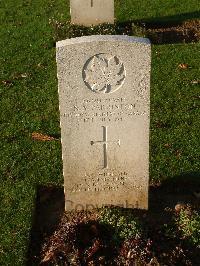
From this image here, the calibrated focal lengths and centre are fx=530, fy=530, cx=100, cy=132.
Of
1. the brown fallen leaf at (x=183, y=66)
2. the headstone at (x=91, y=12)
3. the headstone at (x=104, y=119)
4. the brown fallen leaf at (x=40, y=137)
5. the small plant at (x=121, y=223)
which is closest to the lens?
the headstone at (x=104, y=119)

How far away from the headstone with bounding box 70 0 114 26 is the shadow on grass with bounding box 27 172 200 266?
5.56 metres

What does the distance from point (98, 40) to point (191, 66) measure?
188 inches

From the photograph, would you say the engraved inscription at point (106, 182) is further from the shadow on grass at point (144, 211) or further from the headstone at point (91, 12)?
the headstone at point (91, 12)

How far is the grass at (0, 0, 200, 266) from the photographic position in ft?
19.0

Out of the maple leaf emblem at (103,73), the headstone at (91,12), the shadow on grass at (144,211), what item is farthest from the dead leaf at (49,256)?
the headstone at (91,12)

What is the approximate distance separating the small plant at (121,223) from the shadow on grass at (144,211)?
0.29 feet

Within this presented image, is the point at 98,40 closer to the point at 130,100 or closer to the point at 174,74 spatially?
the point at 130,100

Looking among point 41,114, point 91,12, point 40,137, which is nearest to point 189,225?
point 40,137

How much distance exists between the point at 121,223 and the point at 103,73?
1.45 metres

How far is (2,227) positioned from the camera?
5.41 m

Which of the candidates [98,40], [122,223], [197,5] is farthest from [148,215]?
[197,5]

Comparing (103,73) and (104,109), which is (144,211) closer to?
(104,109)

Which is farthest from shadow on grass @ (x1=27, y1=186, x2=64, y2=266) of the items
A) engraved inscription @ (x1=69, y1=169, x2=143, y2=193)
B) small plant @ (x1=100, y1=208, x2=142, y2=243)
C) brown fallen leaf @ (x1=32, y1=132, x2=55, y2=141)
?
brown fallen leaf @ (x1=32, y1=132, x2=55, y2=141)

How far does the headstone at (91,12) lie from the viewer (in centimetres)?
1077
